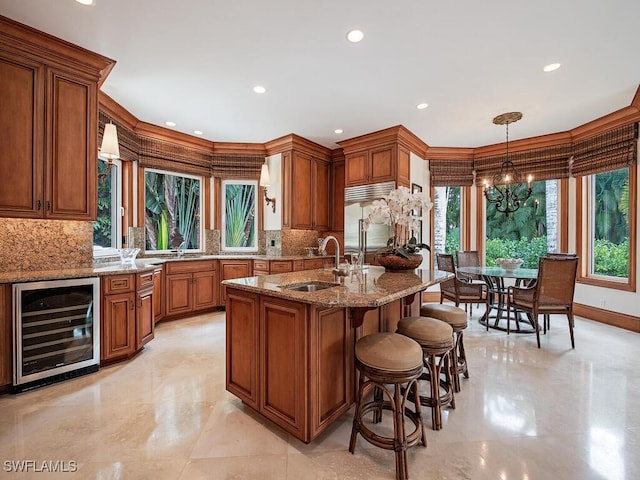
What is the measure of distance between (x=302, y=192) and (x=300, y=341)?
3712 mm

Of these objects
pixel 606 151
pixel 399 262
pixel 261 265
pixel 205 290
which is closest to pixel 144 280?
pixel 205 290

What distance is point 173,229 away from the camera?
4848 millimetres

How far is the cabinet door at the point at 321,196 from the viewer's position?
17.4ft

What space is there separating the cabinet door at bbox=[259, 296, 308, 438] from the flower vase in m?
1.26

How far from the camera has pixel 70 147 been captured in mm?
2688

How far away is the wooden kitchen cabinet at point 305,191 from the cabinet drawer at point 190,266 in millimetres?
1355

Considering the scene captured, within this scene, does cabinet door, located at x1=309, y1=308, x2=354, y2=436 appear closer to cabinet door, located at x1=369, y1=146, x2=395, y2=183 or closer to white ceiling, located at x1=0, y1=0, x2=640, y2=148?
white ceiling, located at x1=0, y1=0, x2=640, y2=148

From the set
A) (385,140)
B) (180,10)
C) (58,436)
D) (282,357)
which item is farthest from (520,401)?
(180,10)

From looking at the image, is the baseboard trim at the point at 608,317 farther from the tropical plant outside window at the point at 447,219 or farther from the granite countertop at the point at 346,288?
the granite countertop at the point at 346,288

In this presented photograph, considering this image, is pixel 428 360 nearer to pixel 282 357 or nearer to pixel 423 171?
pixel 282 357

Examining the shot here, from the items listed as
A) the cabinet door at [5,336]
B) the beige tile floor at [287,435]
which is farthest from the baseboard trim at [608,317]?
the cabinet door at [5,336]

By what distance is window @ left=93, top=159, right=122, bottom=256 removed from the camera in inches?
150

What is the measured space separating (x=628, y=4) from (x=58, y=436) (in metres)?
4.78

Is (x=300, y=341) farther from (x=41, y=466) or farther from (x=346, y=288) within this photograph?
(x=41, y=466)
